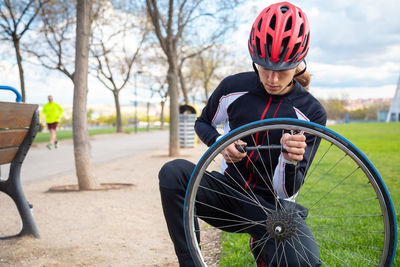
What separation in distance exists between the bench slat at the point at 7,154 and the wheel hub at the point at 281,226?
8.79 ft

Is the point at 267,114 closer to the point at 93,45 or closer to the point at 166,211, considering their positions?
the point at 166,211

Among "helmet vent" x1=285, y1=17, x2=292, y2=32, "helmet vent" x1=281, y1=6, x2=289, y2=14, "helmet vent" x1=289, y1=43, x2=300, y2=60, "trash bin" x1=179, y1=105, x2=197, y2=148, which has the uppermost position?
"helmet vent" x1=281, y1=6, x2=289, y2=14

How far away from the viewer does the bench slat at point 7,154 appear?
11.9 ft

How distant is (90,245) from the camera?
156 inches

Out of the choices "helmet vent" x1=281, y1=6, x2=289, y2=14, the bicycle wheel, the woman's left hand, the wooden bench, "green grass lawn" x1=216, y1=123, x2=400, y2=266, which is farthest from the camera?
the wooden bench

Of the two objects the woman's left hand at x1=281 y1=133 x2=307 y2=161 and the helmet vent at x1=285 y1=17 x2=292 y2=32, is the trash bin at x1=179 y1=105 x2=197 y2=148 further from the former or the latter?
the woman's left hand at x1=281 y1=133 x2=307 y2=161

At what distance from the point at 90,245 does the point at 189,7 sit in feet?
39.2

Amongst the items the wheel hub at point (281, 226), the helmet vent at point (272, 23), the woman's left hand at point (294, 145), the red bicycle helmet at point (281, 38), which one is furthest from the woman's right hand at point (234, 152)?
the helmet vent at point (272, 23)

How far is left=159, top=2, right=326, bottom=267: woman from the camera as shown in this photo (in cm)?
227

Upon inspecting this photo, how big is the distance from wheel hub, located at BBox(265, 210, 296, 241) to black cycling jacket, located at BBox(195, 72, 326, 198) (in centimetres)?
26

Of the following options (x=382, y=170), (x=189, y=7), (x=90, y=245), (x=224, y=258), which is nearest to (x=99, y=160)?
(x=189, y=7)

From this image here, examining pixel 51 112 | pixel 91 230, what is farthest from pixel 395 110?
pixel 91 230

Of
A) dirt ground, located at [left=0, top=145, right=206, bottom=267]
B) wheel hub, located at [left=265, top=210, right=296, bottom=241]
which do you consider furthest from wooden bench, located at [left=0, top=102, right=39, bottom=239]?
wheel hub, located at [left=265, top=210, right=296, bottom=241]

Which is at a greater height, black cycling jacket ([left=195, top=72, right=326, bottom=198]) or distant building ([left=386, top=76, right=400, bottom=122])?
distant building ([left=386, top=76, right=400, bottom=122])
